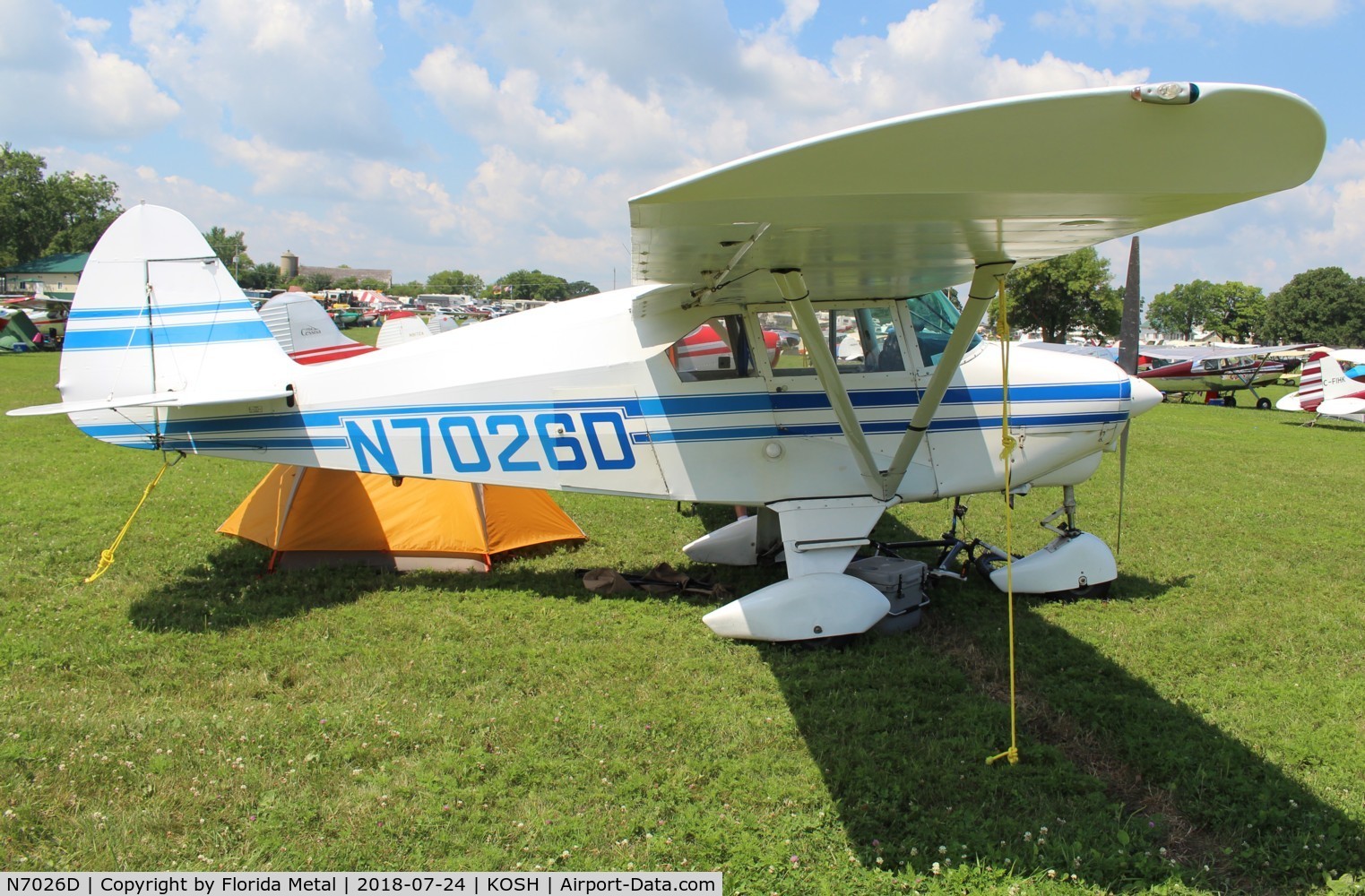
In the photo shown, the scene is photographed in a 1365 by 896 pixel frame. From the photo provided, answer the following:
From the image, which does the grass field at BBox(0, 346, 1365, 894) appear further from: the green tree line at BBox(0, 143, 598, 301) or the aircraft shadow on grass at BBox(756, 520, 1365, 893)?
the green tree line at BBox(0, 143, 598, 301)

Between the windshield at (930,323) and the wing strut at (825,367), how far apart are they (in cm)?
71

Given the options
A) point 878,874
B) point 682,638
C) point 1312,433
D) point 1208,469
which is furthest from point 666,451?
point 1312,433

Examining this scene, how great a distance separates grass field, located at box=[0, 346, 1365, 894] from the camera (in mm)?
3039

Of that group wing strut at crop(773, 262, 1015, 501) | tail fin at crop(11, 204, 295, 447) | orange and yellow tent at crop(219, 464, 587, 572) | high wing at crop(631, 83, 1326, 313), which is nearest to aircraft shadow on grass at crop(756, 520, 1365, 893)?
wing strut at crop(773, 262, 1015, 501)

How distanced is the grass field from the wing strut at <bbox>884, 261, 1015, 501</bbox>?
45.6 inches

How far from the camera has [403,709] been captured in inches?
161

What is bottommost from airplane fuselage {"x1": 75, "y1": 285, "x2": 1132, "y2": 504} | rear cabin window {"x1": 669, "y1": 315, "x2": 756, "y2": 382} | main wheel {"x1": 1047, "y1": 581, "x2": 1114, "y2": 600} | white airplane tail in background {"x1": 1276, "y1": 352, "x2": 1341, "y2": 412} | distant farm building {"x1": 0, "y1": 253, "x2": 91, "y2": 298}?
main wheel {"x1": 1047, "y1": 581, "x2": 1114, "y2": 600}

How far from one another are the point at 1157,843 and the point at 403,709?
3.52 m

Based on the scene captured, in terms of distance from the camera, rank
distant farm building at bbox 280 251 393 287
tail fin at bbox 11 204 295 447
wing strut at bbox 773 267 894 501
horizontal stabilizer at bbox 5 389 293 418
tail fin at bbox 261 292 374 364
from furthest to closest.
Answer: distant farm building at bbox 280 251 393 287 < tail fin at bbox 261 292 374 364 < tail fin at bbox 11 204 295 447 < horizontal stabilizer at bbox 5 389 293 418 < wing strut at bbox 773 267 894 501

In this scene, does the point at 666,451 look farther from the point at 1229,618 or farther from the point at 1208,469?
the point at 1208,469

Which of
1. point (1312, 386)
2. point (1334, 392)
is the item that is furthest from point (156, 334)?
point (1312, 386)

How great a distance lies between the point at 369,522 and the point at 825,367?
3955 mm

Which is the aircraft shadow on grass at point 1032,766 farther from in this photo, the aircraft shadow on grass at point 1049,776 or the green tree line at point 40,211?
the green tree line at point 40,211

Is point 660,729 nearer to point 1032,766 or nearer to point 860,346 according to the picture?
point 1032,766
